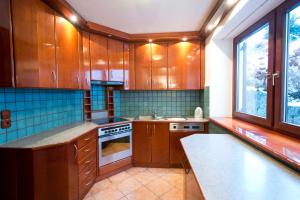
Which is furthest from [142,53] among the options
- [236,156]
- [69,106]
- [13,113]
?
[236,156]

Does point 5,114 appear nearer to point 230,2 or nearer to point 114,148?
point 114,148

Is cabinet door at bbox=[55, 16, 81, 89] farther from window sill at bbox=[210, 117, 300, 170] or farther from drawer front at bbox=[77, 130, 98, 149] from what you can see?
window sill at bbox=[210, 117, 300, 170]

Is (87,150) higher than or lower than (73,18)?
lower

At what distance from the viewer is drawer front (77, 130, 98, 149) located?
75.7 inches

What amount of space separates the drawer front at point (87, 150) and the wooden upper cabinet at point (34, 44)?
2.68 ft

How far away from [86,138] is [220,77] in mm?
2158

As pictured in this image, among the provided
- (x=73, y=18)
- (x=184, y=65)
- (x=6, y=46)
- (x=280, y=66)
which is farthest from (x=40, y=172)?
(x=184, y=65)

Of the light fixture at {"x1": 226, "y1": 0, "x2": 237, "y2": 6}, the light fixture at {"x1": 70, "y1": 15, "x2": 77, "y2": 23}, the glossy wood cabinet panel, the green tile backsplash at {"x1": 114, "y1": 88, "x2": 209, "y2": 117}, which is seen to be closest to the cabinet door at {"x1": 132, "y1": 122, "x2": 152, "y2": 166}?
the green tile backsplash at {"x1": 114, "y1": 88, "x2": 209, "y2": 117}

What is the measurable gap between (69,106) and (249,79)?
258 centimetres

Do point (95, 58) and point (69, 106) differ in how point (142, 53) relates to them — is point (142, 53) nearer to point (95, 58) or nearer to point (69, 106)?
point (95, 58)

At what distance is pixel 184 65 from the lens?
296 centimetres

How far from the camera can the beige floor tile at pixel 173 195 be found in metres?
2.06

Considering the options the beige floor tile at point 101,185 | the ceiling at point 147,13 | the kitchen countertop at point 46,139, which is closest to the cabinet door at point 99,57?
the ceiling at point 147,13

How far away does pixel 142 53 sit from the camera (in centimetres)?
303
